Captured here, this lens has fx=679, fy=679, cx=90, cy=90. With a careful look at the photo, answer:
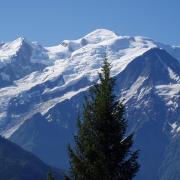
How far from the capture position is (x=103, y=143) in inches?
1677

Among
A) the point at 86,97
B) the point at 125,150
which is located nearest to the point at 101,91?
the point at 86,97

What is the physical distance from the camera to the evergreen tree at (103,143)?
41625mm

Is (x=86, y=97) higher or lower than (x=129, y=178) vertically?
higher

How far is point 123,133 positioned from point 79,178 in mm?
3990

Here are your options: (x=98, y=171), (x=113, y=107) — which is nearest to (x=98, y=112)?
(x=113, y=107)

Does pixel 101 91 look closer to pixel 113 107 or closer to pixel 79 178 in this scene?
pixel 113 107

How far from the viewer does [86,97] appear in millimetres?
44125

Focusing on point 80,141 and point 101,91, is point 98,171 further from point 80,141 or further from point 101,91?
point 101,91

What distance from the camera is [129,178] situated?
41625 millimetres

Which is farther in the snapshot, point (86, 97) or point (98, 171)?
point (86, 97)

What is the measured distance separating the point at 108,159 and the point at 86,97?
4.68 meters

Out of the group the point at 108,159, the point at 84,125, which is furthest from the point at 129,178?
the point at 84,125

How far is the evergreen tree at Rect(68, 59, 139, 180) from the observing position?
41.6 m

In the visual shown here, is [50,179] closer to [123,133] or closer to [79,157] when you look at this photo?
[79,157]
